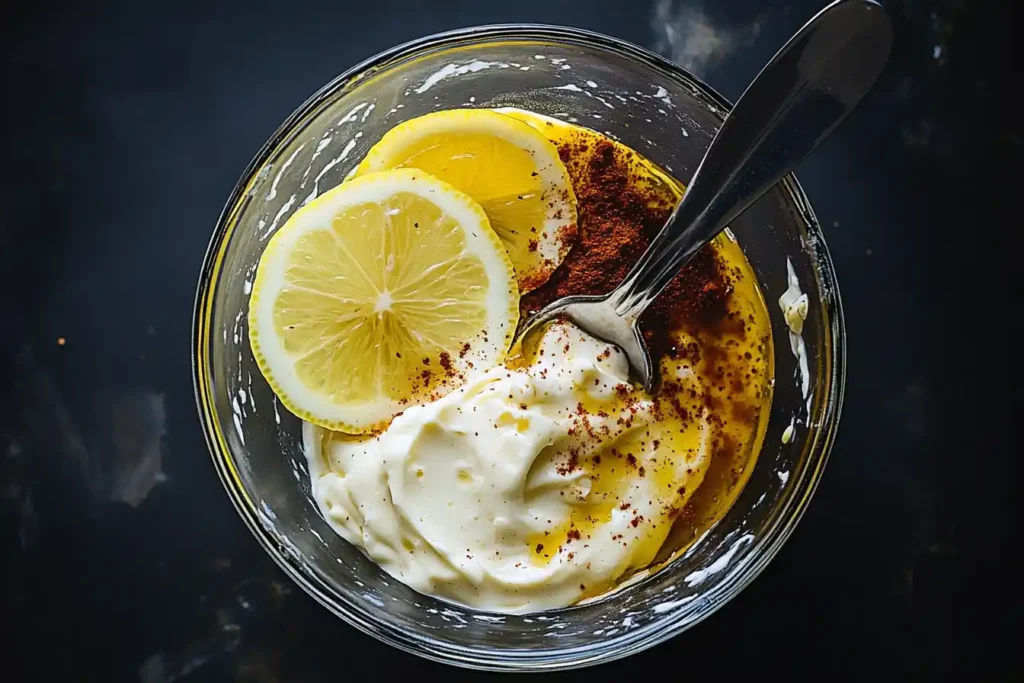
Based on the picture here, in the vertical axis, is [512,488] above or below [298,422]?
below

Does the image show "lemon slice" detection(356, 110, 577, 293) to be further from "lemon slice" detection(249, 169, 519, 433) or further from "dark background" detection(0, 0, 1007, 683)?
"dark background" detection(0, 0, 1007, 683)

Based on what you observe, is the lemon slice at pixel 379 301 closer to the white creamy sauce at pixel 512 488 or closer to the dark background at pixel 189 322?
the white creamy sauce at pixel 512 488

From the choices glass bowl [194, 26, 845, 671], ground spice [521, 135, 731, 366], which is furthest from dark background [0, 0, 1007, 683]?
ground spice [521, 135, 731, 366]

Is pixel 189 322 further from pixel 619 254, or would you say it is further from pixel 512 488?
pixel 619 254

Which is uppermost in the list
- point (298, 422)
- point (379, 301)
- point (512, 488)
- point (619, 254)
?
point (619, 254)

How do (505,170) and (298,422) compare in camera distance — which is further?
(298,422)

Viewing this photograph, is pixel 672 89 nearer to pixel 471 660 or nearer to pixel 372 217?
pixel 372 217

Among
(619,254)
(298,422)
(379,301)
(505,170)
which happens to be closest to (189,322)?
(298,422)
